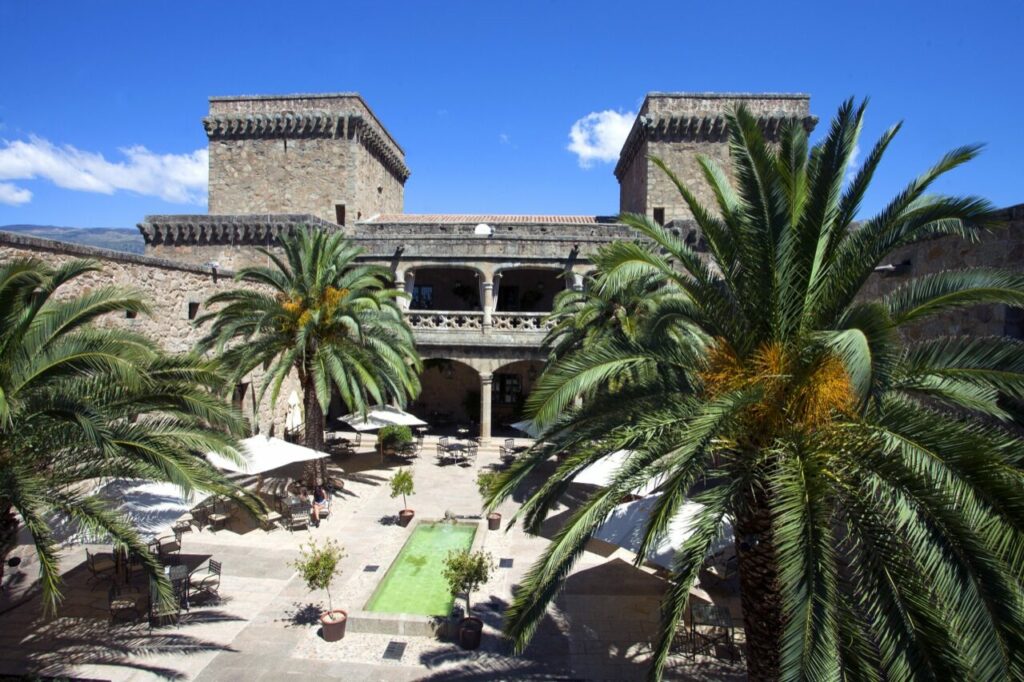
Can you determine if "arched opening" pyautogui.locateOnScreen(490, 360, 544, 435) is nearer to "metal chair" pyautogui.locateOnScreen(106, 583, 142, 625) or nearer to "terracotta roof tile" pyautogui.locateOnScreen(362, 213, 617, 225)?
"terracotta roof tile" pyautogui.locateOnScreen(362, 213, 617, 225)

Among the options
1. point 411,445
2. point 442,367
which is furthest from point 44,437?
point 442,367

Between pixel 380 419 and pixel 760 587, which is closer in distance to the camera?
pixel 760 587

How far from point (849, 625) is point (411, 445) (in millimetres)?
17907

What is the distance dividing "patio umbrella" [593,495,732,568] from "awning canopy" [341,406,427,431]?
11.1 meters

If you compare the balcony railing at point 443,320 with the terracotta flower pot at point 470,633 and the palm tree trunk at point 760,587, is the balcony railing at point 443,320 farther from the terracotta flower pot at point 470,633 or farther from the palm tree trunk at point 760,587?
the palm tree trunk at point 760,587

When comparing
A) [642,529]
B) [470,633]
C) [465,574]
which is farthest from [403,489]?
[642,529]

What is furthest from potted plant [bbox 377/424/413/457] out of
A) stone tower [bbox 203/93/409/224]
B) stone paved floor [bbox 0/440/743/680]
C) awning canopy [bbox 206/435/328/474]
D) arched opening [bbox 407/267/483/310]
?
stone tower [bbox 203/93/409/224]

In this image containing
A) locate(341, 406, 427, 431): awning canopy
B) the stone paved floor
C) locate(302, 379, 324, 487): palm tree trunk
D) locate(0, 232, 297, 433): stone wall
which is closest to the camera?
the stone paved floor

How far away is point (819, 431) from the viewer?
5.61 m

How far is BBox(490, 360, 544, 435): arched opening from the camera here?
28.3 metres

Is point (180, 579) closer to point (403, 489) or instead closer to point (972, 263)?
point (403, 489)

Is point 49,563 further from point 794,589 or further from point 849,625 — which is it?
A: point 849,625

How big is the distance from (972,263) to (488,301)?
16.3 meters

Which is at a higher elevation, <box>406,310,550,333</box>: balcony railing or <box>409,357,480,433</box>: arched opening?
<box>406,310,550,333</box>: balcony railing
